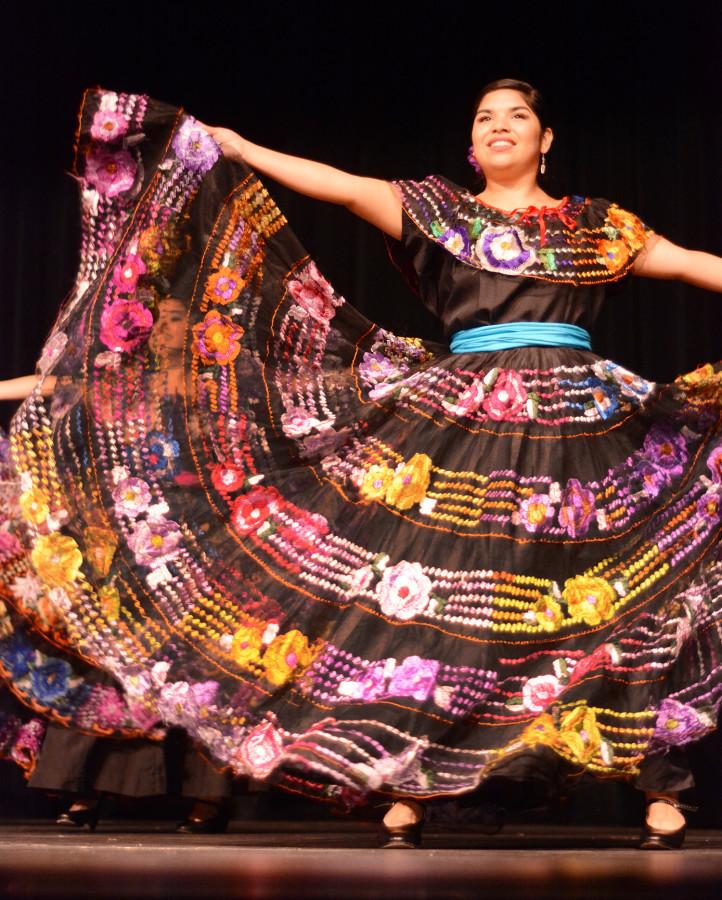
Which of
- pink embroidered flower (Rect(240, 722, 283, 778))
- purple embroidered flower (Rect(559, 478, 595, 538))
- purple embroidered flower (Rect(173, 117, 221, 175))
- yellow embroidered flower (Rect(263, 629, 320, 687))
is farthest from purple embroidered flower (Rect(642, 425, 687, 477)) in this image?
purple embroidered flower (Rect(173, 117, 221, 175))

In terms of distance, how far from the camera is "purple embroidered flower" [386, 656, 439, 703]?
2.09 meters

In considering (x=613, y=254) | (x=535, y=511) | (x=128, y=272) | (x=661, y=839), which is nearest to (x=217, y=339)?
(x=128, y=272)

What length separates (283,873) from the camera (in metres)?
1.62

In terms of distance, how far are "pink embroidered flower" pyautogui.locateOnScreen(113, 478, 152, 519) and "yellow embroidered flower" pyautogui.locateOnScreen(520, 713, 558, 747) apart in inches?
29.4

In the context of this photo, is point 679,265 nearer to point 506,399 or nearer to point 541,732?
point 506,399

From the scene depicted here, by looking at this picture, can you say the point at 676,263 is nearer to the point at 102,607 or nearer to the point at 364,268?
the point at 364,268

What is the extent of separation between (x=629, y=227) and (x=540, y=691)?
941 mm

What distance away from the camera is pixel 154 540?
7.54 feet

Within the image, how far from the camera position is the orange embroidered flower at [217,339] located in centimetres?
241

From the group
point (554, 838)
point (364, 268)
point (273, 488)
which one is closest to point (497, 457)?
point (273, 488)

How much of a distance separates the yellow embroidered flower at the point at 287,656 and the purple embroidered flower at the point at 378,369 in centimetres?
54

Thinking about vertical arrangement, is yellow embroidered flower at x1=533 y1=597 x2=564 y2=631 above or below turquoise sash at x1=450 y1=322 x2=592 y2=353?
below

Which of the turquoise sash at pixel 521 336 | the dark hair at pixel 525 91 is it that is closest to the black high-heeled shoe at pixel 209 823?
the turquoise sash at pixel 521 336

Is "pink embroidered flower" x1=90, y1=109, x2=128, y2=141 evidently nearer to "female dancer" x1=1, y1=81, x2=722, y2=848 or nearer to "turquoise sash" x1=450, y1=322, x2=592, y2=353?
"female dancer" x1=1, y1=81, x2=722, y2=848
